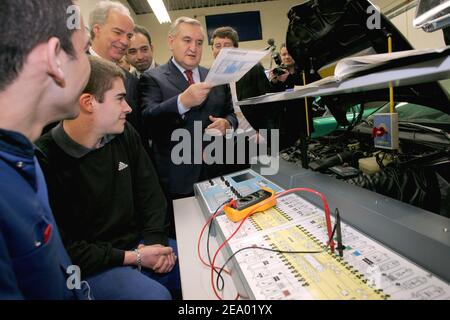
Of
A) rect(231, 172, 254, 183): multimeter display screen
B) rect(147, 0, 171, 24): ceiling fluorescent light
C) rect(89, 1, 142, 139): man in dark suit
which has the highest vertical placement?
rect(147, 0, 171, 24): ceiling fluorescent light

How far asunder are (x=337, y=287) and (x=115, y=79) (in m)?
1.29

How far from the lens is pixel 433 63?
0.47 m

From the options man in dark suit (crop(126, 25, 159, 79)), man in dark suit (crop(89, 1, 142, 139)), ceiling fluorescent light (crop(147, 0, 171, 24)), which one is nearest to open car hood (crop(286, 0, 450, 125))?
man in dark suit (crop(89, 1, 142, 139))

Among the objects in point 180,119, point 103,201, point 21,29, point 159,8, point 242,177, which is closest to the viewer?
point 21,29

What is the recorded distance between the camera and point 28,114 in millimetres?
636

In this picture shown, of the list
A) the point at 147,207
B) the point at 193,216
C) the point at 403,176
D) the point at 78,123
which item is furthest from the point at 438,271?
the point at 78,123

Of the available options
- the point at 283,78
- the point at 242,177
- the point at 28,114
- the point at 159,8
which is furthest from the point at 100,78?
the point at 159,8

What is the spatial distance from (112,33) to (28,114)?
1401mm

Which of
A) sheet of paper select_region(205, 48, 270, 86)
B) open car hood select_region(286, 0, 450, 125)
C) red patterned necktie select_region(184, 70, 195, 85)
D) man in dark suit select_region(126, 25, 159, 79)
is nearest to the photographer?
open car hood select_region(286, 0, 450, 125)

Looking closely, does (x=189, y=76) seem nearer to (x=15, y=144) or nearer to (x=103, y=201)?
(x=103, y=201)

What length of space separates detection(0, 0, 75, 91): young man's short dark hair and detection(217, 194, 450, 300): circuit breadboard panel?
767mm

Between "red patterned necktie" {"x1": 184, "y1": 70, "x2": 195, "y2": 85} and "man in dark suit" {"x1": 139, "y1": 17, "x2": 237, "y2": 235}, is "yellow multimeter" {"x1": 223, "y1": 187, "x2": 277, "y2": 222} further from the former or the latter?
"red patterned necktie" {"x1": 184, "y1": 70, "x2": 195, "y2": 85}

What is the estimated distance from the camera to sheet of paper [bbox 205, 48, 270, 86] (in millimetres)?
1154

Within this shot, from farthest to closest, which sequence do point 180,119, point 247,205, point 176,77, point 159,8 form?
point 159,8 → point 176,77 → point 180,119 → point 247,205
